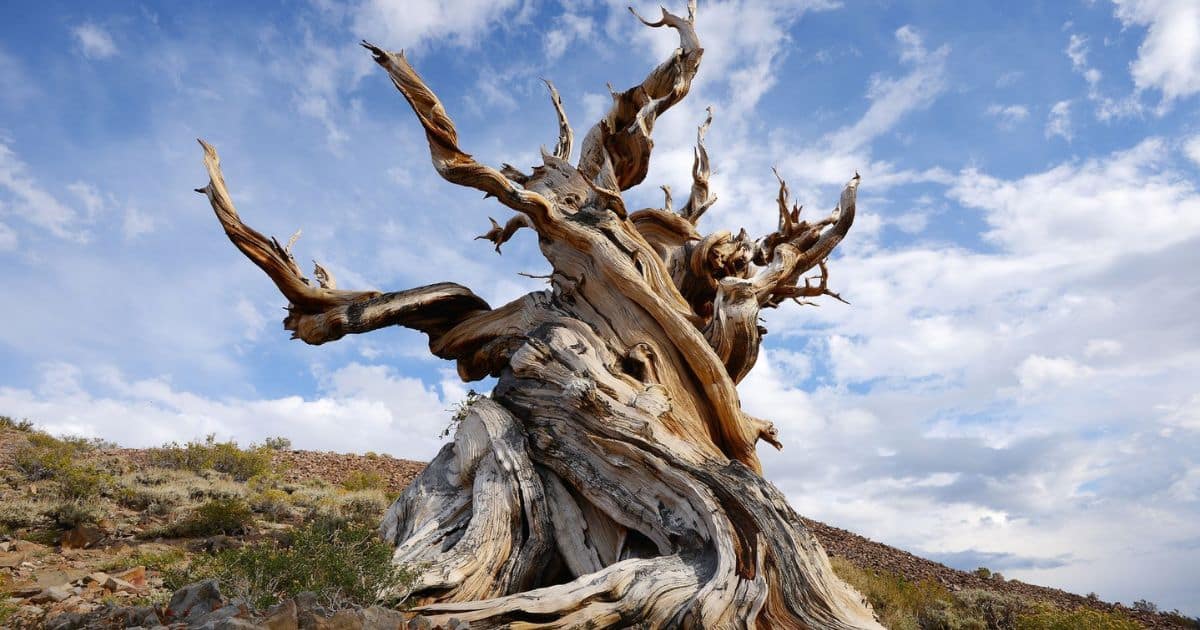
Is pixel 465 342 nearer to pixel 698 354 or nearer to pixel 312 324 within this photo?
pixel 312 324

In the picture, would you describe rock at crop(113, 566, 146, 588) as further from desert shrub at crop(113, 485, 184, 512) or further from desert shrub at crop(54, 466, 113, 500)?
desert shrub at crop(54, 466, 113, 500)

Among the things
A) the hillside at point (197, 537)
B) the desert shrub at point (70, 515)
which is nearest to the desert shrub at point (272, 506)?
the hillside at point (197, 537)

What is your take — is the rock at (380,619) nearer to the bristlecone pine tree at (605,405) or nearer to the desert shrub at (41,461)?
the bristlecone pine tree at (605,405)

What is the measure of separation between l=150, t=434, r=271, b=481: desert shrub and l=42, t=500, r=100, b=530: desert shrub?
360cm

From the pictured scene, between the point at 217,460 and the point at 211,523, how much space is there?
4.48m

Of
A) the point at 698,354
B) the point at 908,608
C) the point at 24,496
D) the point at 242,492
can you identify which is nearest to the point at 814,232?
the point at 698,354

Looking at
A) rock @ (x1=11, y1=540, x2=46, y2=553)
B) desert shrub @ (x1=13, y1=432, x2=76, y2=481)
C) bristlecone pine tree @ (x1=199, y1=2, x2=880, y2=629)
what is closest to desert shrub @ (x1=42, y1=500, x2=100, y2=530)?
rock @ (x1=11, y1=540, x2=46, y2=553)

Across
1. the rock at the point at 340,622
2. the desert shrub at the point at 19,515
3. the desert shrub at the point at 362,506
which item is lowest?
the rock at the point at 340,622

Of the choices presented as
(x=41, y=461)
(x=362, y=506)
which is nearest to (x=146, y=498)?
(x=41, y=461)

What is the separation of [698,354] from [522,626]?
3.52 m

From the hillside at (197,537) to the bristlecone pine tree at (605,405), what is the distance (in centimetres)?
106

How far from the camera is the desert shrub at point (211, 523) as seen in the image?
8.84 metres

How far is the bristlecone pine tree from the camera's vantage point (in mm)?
4750

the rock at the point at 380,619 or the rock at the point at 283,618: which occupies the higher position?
the rock at the point at 380,619
